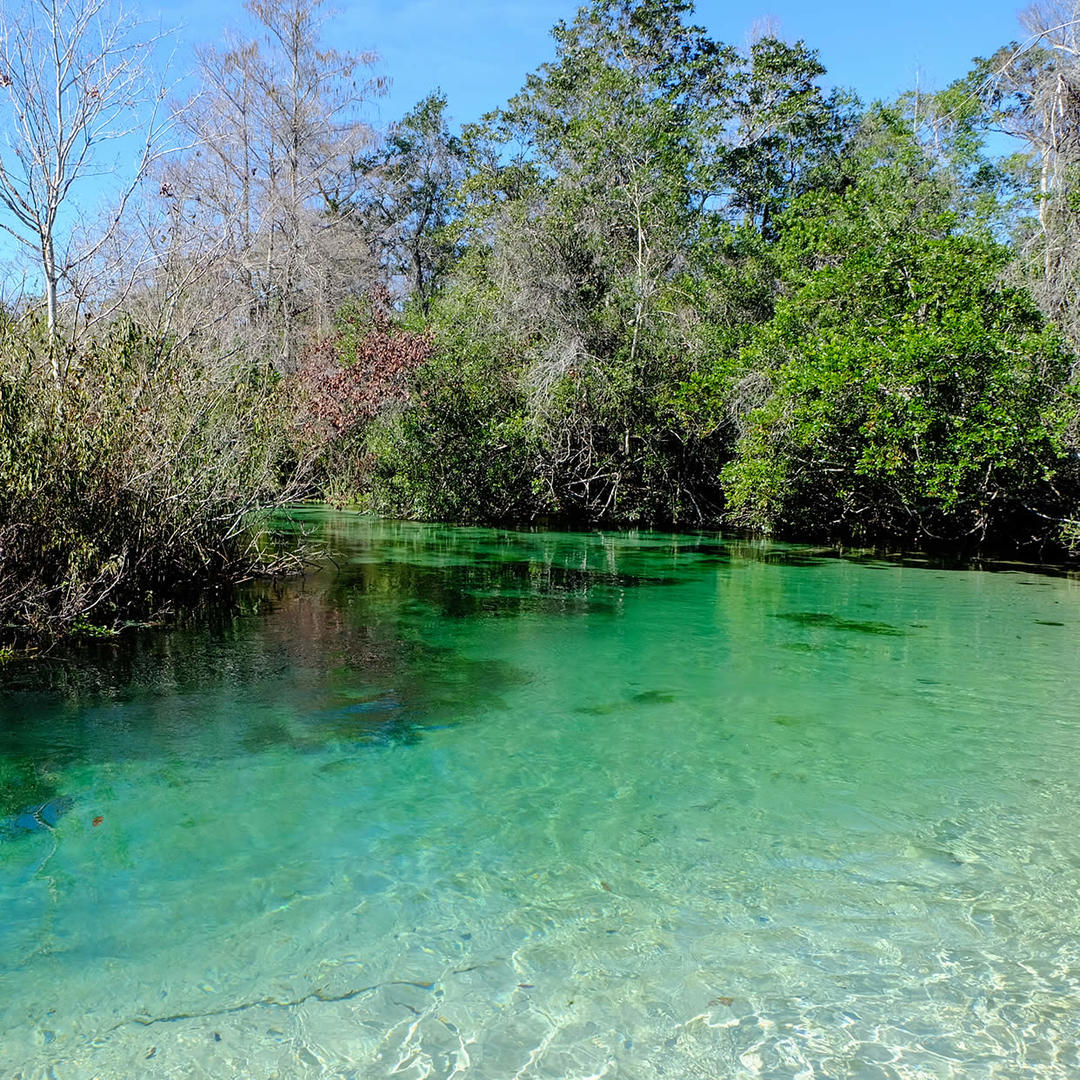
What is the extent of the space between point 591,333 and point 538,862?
53.9ft

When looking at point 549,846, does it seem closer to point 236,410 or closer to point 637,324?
point 236,410

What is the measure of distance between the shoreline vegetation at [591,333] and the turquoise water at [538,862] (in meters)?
2.12

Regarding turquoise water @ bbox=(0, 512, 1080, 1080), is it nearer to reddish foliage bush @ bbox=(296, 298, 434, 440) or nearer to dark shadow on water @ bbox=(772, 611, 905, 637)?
dark shadow on water @ bbox=(772, 611, 905, 637)

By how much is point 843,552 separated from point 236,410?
33.2 feet

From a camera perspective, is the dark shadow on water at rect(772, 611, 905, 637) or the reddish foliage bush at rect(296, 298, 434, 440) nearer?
the dark shadow on water at rect(772, 611, 905, 637)

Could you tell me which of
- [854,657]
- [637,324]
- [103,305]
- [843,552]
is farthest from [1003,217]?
[103,305]

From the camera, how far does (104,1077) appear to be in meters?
2.67

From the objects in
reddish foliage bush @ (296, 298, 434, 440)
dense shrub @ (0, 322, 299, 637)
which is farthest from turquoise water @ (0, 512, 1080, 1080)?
reddish foliage bush @ (296, 298, 434, 440)

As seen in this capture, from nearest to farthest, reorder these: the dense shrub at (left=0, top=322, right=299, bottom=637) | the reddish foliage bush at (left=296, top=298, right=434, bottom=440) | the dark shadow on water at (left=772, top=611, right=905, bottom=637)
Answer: the dense shrub at (left=0, top=322, right=299, bottom=637)
the dark shadow on water at (left=772, top=611, right=905, bottom=637)
the reddish foliage bush at (left=296, top=298, right=434, bottom=440)

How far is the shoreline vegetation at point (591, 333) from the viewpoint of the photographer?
26.7 feet

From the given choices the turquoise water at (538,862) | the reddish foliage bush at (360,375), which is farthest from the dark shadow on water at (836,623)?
the reddish foliage bush at (360,375)

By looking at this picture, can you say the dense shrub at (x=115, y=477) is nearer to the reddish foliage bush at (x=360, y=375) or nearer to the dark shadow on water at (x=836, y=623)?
the dark shadow on water at (x=836, y=623)

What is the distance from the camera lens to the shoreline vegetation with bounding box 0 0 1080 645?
26.7 ft

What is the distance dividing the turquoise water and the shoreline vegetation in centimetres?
212
